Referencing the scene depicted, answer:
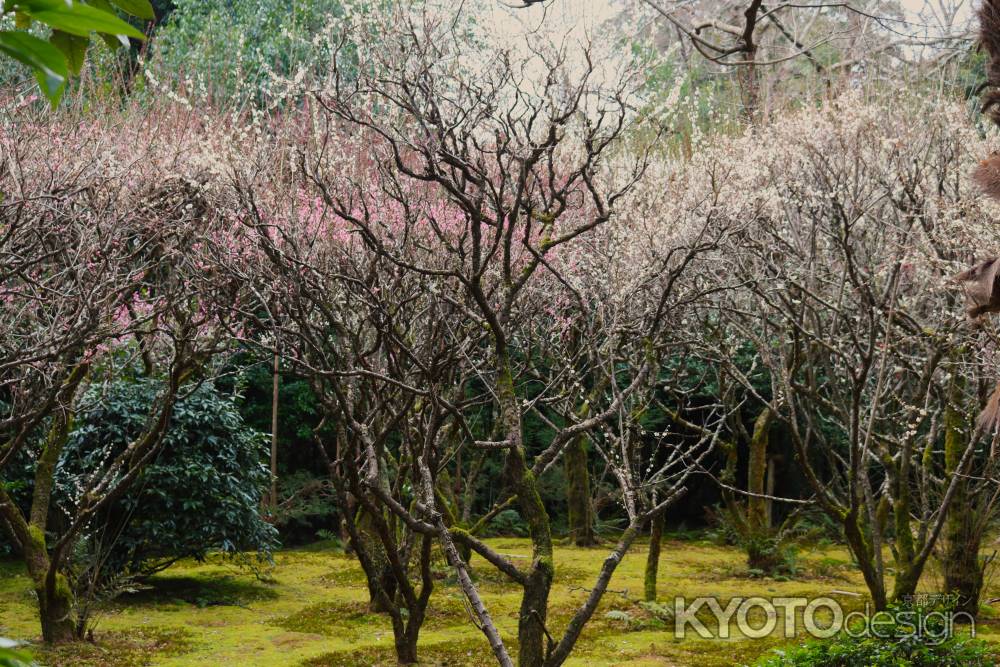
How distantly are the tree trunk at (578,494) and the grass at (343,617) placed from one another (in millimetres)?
1449

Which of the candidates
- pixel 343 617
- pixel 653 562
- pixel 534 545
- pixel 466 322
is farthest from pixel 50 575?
pixel 653 562

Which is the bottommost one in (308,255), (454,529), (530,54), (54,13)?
(454,529)

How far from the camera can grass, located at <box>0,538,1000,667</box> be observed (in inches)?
255

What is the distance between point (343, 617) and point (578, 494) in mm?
5483

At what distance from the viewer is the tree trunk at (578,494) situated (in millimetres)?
12383

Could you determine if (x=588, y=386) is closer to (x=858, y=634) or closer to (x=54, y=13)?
(x=858, y=634)

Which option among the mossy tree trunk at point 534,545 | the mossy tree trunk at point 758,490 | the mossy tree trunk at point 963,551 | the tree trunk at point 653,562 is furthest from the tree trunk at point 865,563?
the mossy tree trunk at point 758,490

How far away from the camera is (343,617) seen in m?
7.74

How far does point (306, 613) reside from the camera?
7965 millimetres

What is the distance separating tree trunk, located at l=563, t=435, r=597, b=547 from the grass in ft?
4.75

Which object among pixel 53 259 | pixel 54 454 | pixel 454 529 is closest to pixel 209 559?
pixel 54 454

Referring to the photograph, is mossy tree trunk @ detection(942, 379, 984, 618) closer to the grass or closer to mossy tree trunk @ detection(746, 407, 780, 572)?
the grass

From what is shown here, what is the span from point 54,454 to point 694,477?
29.4 feet

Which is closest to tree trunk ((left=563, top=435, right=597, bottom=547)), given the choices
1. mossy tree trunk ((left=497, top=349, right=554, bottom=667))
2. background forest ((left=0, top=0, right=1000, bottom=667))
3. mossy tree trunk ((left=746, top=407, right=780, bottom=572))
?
background forest ((left=0, top=0, right=1000, bottom=667))
